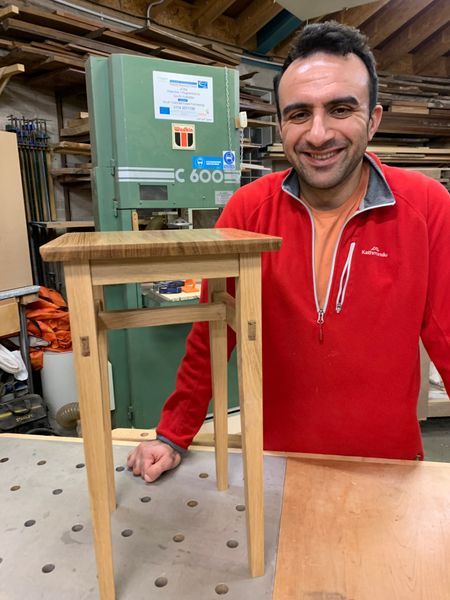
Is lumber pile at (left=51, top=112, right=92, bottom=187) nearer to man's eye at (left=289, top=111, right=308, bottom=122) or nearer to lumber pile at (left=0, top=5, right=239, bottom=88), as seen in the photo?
lumber pile at (left=0, top=5, right=239, bottom=88)

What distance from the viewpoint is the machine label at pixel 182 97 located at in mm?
1838

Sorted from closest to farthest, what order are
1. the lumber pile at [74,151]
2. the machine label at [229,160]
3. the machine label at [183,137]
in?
the machine label at [183,137] < the machine label at [229,160] < the lumber pile at [74,151]

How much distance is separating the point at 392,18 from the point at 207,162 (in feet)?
10.8

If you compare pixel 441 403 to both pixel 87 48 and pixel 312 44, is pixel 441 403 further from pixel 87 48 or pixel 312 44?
pixel 87 48

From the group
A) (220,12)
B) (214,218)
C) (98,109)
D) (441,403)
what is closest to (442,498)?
(98,109)

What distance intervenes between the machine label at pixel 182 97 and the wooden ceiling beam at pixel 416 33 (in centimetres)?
338

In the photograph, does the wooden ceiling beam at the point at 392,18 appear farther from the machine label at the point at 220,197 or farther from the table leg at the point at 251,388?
the table leg at the point at 251,388

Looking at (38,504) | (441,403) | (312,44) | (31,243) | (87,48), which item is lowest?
(441,403)

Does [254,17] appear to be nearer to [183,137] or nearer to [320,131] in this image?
[183,137]

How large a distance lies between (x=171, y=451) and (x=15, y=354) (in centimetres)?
175

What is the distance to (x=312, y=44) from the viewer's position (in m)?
0.90

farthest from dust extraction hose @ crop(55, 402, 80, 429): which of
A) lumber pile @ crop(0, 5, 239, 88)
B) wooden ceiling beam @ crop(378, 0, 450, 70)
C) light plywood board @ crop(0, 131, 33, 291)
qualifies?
wooden ceiling beam @ crop(378, 0, 450, 70)

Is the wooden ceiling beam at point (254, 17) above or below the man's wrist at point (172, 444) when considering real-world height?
above

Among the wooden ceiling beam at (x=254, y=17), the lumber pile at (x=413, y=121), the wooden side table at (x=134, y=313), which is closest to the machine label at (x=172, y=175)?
the wooden side table at (x=134, y=313)
